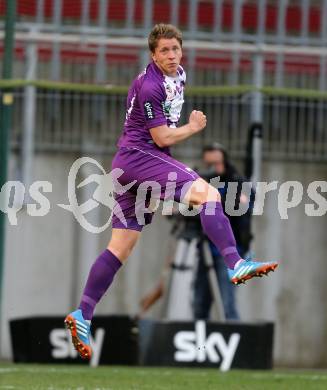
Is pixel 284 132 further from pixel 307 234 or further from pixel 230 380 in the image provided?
pixel 230 380

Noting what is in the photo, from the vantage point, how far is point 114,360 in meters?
10.5

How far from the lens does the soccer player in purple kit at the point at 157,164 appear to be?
7.34 m

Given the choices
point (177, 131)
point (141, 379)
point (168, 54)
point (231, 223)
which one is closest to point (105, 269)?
point (177, 131)

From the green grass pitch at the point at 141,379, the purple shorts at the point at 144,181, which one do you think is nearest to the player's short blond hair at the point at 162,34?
the purple shorts at the point at 144,181

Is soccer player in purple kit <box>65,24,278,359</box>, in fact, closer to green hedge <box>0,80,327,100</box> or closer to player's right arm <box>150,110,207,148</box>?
player's right arm <box>150,110,207,148</box>

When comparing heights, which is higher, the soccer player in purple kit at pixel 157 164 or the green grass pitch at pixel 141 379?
the soccer player in purple kit at pixel 157 164

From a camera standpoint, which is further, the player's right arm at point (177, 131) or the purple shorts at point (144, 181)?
the purple shorts at point (144, 181)

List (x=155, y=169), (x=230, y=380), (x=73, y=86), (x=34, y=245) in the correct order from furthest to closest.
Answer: (x=34, y=245) → (x=73, y=86) → (x=230, y=380) → (x=155, y=169)

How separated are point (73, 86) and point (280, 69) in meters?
2.14

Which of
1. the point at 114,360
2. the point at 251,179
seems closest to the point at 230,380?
the point at 114,360

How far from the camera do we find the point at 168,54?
290 inches

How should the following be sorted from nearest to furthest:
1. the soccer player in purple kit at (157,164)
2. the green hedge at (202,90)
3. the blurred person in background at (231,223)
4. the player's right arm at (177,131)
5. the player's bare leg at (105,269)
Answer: the player's right arm at (177,131) < the soccer player in purple kit at (157,164) < the player's bare leg at (105,269) < the blurred person in background at (231,223) < the green hedge at (202,90)

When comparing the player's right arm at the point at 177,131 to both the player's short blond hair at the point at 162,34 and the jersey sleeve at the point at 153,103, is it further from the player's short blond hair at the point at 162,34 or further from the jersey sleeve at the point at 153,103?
the player's short blond hair at the point at 162,34

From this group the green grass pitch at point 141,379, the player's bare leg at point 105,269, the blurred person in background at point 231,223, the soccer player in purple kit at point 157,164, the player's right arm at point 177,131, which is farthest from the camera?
the blurred person in background at point 231,223
